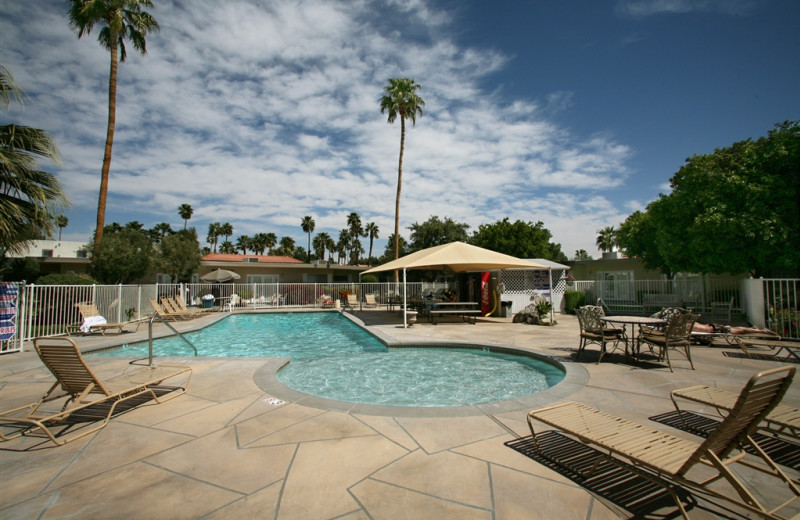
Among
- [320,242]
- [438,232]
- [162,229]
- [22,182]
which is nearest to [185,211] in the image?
[162,229]

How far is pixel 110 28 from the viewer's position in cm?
1509

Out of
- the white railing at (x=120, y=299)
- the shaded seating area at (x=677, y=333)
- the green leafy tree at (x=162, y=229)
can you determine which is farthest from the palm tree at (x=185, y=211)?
the shaded seating area at (x=677, y=333)

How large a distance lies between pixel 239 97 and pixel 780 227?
1687cm

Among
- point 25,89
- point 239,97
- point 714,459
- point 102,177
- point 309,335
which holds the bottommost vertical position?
point 309,335

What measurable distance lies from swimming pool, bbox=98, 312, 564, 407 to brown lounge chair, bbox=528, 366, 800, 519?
254 cm

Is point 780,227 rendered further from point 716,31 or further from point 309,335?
point 309,335

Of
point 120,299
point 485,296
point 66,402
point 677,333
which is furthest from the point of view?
point 485,296

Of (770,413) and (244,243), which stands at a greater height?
(244,243)

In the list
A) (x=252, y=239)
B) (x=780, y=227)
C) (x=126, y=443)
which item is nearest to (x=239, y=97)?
(x=126, y=443)

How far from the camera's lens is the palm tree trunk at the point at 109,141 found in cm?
1519

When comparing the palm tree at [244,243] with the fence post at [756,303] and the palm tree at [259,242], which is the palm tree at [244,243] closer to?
the palm tree at [259,242]

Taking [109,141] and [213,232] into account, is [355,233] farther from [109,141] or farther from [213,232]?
[109,141]

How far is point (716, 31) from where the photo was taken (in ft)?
→ 30.5

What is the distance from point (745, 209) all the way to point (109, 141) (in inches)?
946
